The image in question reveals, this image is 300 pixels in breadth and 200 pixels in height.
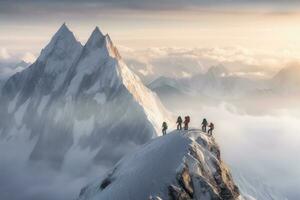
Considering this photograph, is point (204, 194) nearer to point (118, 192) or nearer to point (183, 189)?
point (183, 189)

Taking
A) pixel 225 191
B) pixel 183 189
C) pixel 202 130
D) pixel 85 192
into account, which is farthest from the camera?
pixel 85 192

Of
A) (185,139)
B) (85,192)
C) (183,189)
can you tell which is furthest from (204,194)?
(85,192)

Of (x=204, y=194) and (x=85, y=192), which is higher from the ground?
(x=85, y=192)

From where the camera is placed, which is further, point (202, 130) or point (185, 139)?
point (202, 130)

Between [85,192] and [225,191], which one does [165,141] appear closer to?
[225,191]

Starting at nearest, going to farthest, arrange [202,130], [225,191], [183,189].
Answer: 1. [183,189]
2. [225,191]
3. [202,130]

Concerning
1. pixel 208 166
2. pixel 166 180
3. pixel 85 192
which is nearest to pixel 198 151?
pixel 208 166
